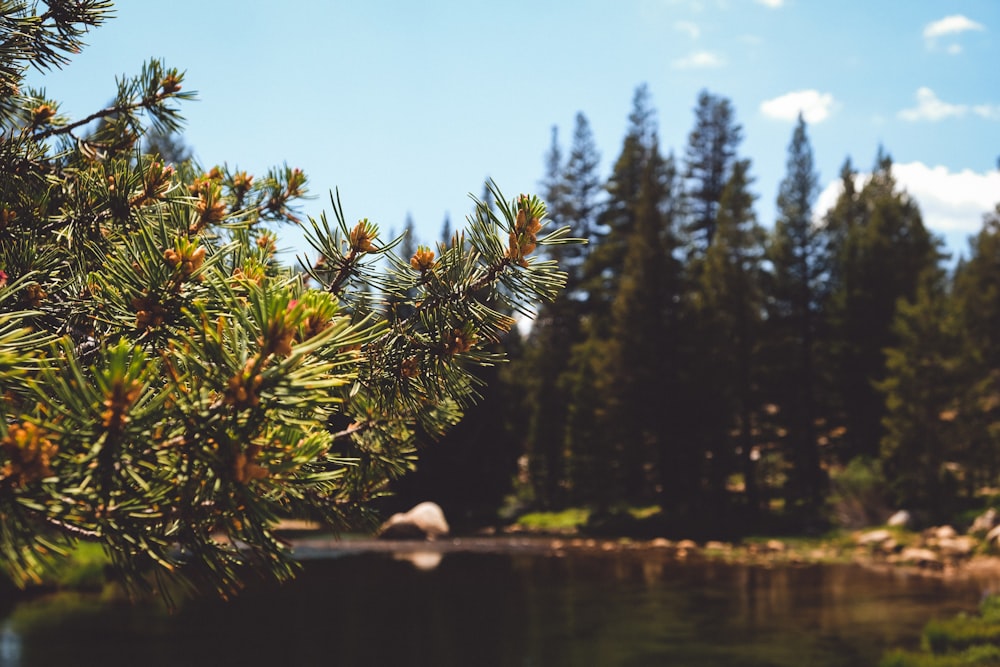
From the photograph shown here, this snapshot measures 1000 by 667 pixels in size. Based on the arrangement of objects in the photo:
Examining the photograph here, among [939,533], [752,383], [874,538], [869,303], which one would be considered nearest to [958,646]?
[874,538]

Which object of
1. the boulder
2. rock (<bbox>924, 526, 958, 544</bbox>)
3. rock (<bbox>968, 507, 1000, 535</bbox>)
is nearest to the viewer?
rock (<bbox>968, 507, 1000, 535</bbox>)

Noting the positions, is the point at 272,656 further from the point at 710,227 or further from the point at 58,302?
the point at 710,227

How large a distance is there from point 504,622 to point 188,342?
42.0 ft

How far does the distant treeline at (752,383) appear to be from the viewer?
91.3 ft

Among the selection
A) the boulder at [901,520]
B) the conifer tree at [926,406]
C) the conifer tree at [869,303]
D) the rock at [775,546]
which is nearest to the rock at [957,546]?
the boulder at [901,520]

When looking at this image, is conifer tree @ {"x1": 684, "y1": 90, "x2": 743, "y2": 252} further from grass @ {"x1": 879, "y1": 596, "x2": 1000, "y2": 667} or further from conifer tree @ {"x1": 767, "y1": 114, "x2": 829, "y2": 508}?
grass @ {"x1": 879, "y1": 596, "x2": 1000, "y2": 667}

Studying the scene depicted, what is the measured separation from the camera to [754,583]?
18922 mm

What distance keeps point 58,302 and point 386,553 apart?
74.4 feet

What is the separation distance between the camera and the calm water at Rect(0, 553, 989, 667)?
1095 cm

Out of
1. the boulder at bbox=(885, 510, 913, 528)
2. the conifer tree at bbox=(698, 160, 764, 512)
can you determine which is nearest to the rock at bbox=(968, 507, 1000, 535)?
the boulder at bbox=(885, 510, 913, 528)

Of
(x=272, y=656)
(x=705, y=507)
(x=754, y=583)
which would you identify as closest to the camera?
(x=272, y=656)

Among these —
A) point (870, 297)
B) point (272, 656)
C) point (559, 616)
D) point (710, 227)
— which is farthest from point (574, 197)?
point (272, 656)

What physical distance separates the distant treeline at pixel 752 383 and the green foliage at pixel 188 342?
80.7 feet

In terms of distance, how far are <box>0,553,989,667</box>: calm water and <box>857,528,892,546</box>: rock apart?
17.6ft
